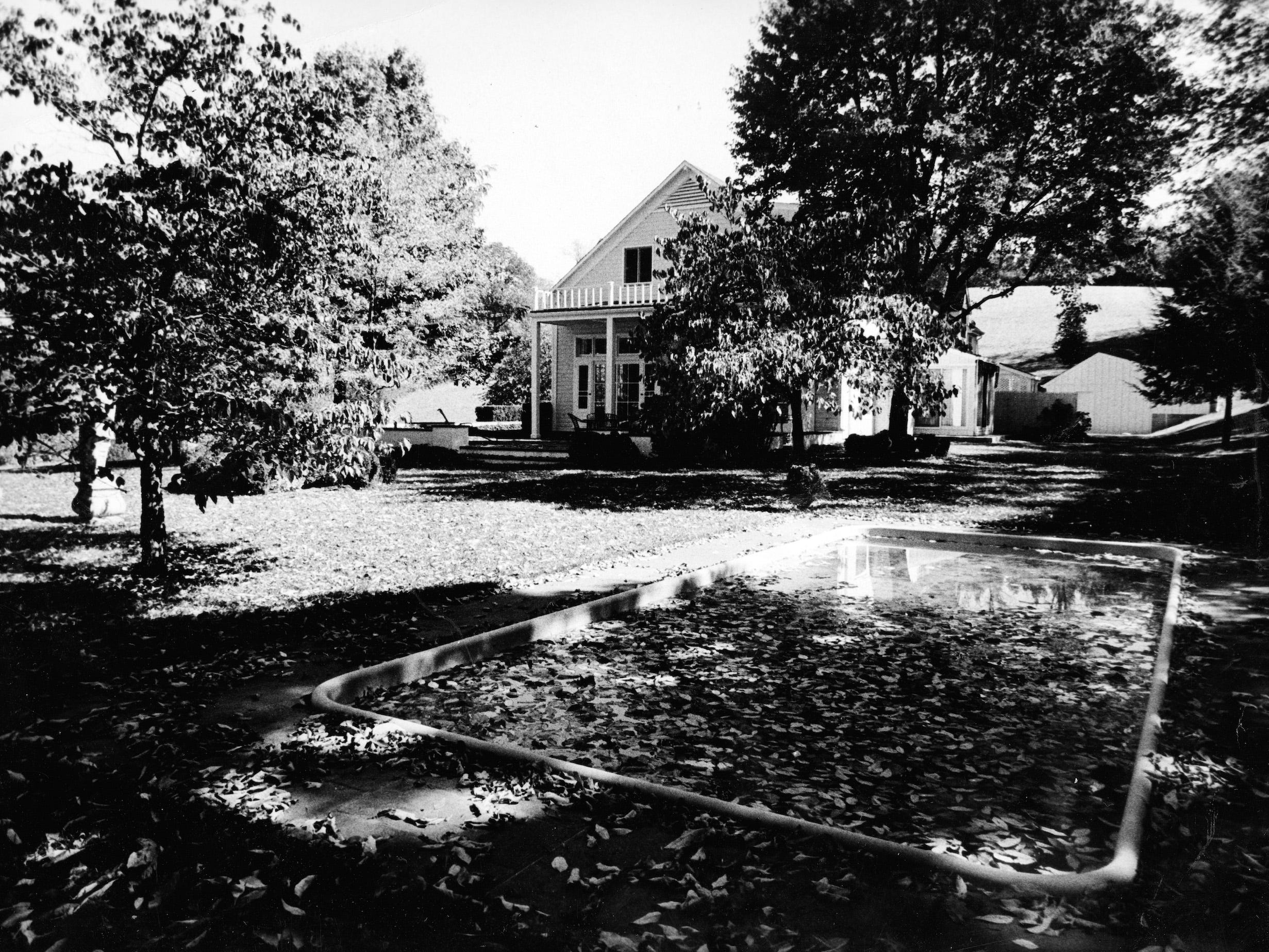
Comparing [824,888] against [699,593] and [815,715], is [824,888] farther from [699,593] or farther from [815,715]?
[699,593]

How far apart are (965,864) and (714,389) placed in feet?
34.9

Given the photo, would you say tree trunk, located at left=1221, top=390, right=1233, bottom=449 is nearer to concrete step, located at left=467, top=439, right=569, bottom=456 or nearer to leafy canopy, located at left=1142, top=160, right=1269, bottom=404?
leafy canopy, located at left=1142, top=160, right=1269, bottom=404

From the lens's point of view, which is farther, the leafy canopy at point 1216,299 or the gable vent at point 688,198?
the gable vent at point 688,198

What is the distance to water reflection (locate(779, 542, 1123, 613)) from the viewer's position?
317 inches

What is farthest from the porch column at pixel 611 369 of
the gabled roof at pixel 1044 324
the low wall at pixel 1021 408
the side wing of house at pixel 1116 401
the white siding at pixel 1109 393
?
the gabled roof at pixel 1044 324

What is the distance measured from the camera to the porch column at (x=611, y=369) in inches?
1082

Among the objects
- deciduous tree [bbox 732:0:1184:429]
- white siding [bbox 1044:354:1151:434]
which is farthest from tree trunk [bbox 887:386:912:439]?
white siding [bbox 1044:354:1151:434]

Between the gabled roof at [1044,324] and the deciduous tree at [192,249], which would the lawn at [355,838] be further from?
the gabled roof at [1044,324]

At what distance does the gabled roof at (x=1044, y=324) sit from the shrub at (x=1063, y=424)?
31.4 feet

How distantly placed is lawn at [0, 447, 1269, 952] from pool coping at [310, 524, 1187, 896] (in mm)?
72

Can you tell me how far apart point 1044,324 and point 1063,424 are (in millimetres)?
19268

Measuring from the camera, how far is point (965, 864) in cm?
293

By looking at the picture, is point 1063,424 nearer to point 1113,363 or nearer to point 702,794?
point 1113,363

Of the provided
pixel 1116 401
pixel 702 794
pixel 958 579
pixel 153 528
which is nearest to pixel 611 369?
pixel 958 579
